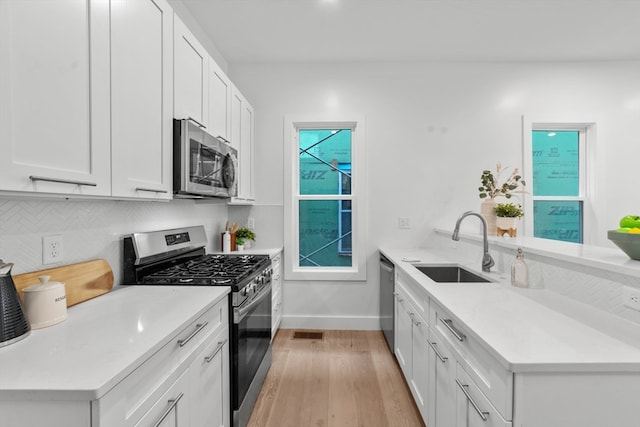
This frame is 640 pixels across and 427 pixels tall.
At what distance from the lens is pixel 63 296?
3.65 feet

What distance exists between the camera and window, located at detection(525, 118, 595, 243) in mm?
3287

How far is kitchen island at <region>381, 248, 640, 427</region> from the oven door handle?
0.99m

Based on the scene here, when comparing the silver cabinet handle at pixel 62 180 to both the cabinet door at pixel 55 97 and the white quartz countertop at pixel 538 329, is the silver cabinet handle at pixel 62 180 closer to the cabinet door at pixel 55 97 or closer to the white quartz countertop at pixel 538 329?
the cabinet door at pixel 55 97

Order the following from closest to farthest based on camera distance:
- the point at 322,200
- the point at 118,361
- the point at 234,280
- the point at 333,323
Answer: the point at 118,361 → the point at 234,280 → the point at 333,323 → the point at 322,200

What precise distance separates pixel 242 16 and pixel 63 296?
2.37 meters

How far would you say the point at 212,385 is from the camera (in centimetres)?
139

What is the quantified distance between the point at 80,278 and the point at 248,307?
81 centimetres

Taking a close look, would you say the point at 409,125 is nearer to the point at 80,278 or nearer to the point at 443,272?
the point at 443,272

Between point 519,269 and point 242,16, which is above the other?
point 242,16

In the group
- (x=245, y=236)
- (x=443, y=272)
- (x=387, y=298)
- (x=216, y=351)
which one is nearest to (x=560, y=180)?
(x=443, y=272)

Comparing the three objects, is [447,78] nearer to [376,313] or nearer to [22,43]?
[376,313]

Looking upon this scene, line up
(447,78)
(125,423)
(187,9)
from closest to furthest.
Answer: (125,423) < (187,9) < (447,78)

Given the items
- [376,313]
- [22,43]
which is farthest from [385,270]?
[22,43]

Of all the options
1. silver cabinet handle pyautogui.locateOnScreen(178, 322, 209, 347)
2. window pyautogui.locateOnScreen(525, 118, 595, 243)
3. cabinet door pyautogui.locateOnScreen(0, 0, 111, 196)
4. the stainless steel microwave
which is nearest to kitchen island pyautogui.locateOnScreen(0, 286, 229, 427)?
silver cabinet handle pyautogui.locateOnScreen(178, 322, 209, 347)
